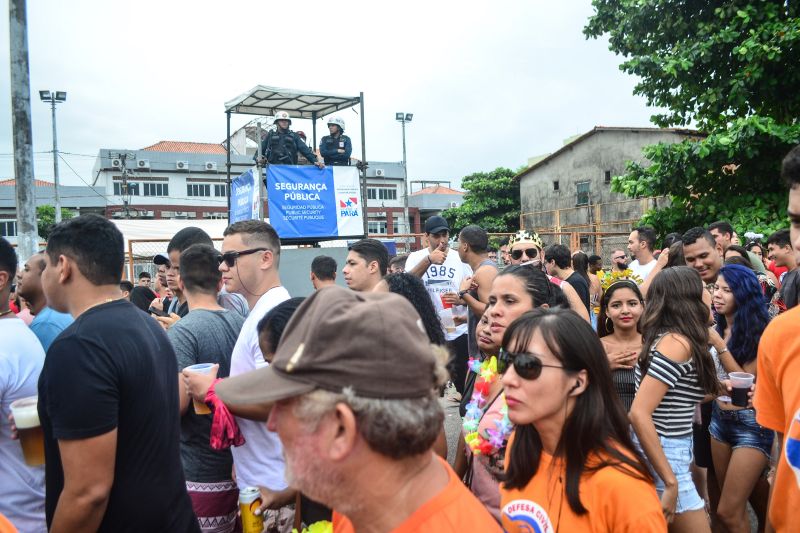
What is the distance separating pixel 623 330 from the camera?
3881mm

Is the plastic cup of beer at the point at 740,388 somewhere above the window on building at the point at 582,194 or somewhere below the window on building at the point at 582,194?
below

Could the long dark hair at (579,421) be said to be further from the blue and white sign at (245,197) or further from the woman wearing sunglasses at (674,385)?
the blue and white sign at (245,197)

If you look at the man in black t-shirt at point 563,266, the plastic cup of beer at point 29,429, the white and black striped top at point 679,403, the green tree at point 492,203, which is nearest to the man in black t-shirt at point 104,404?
the plastic cup of beer at point 29,429

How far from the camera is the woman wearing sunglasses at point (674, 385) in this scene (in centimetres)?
263

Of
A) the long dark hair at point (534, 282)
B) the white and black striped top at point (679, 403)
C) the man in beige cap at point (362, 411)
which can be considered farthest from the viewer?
the long dark hair at point (534, 282)

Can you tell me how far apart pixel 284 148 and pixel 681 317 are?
8011 millimetres

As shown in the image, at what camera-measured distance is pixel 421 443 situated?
118cm

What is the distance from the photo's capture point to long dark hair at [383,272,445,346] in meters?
3.38

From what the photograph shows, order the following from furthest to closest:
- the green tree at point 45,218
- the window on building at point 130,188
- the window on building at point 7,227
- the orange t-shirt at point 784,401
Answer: the window on building at point 130,188
the window on building at point 7,227
the green tree at point 45,218
the orange t-shirt at point 784,401

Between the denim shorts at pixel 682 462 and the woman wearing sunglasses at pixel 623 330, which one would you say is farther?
the woman wearing sunglasses at pixel 623 330

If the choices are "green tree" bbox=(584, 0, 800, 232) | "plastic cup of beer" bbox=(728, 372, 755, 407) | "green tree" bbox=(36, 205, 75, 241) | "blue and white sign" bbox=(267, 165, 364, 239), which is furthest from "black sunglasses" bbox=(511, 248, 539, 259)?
"green tree" bbox=(36, 205, 75, 241)

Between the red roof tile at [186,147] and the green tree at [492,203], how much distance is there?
39.1m

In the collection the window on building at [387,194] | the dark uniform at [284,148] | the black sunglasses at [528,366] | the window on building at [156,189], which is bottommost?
the black sunglasses at [528,366]

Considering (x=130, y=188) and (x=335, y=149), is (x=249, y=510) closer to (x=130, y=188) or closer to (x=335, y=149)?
(x=335, y=149)
